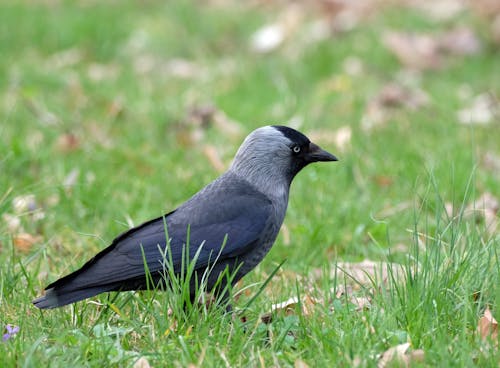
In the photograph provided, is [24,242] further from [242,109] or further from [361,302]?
[242,109]

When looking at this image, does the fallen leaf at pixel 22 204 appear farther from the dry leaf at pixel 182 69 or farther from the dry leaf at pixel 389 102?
the dry leaf at pixel 182 69

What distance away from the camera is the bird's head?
4426 mm

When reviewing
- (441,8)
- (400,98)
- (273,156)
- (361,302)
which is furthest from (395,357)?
(441,8)

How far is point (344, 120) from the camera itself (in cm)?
740

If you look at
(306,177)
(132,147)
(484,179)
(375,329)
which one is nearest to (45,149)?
(132,147)

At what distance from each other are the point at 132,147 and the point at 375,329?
378 cm

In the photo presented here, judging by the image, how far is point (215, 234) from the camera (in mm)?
4059

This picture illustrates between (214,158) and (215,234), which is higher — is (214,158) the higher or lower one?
the higher one

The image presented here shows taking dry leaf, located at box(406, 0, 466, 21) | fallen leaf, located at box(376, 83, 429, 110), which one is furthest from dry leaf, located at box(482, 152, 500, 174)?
dry leaf, located at box(406, 0, 466, 21)

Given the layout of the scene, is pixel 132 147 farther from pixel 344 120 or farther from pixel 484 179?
pixel 484 179

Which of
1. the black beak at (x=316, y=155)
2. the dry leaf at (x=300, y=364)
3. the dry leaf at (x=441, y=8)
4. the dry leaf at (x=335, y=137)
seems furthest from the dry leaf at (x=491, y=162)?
the dry leaf at (x=441, y=8)

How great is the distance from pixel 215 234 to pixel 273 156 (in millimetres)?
609

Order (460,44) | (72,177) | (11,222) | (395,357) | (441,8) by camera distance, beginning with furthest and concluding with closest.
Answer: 1. (441,8)
2. (460,44)
3. (72,177)
4. (11,222)
5. (395,357)

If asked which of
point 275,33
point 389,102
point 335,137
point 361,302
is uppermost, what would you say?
point 275,33
